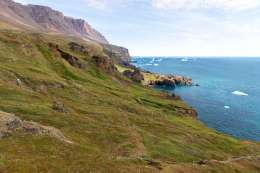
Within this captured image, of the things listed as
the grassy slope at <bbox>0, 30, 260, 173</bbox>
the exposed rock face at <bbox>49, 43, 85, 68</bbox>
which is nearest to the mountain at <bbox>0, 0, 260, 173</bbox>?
the grassy slope at <bbox>0, 30, 260, 173</bbox>

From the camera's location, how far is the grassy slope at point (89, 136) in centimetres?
3694

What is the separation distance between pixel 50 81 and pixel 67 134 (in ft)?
154

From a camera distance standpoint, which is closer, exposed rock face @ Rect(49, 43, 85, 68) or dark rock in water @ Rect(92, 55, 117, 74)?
exposed rock face @ Rect(49, 43, 85, 68)

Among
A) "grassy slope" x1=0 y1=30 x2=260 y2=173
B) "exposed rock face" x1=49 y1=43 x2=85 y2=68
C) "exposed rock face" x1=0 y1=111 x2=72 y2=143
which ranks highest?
"exposed rock face" x1=49 y1=43 x2=85 y2=68

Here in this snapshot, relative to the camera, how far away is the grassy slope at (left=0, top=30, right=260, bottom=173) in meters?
36.9

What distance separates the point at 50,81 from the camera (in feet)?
332

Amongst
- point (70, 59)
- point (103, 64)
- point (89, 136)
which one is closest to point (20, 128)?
point (89, 136)

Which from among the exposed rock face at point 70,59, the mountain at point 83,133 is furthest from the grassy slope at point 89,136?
the exposed rock face at point 70,59

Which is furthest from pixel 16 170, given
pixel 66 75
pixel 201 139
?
pixel 66 75

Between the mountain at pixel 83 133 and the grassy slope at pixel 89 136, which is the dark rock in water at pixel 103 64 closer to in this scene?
the mountain at pixel 83 133

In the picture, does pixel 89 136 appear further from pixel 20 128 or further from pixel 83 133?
pixel 20 128

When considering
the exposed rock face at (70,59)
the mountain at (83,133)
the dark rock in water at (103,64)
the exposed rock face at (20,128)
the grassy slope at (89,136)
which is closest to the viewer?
the grassy slope at (89,136)

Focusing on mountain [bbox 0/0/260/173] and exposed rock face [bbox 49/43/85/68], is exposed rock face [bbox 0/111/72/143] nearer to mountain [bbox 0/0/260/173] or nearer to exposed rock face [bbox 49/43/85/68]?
mountain [bbox 0/0/260/173]

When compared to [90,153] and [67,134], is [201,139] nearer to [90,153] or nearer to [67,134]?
[67,134]
